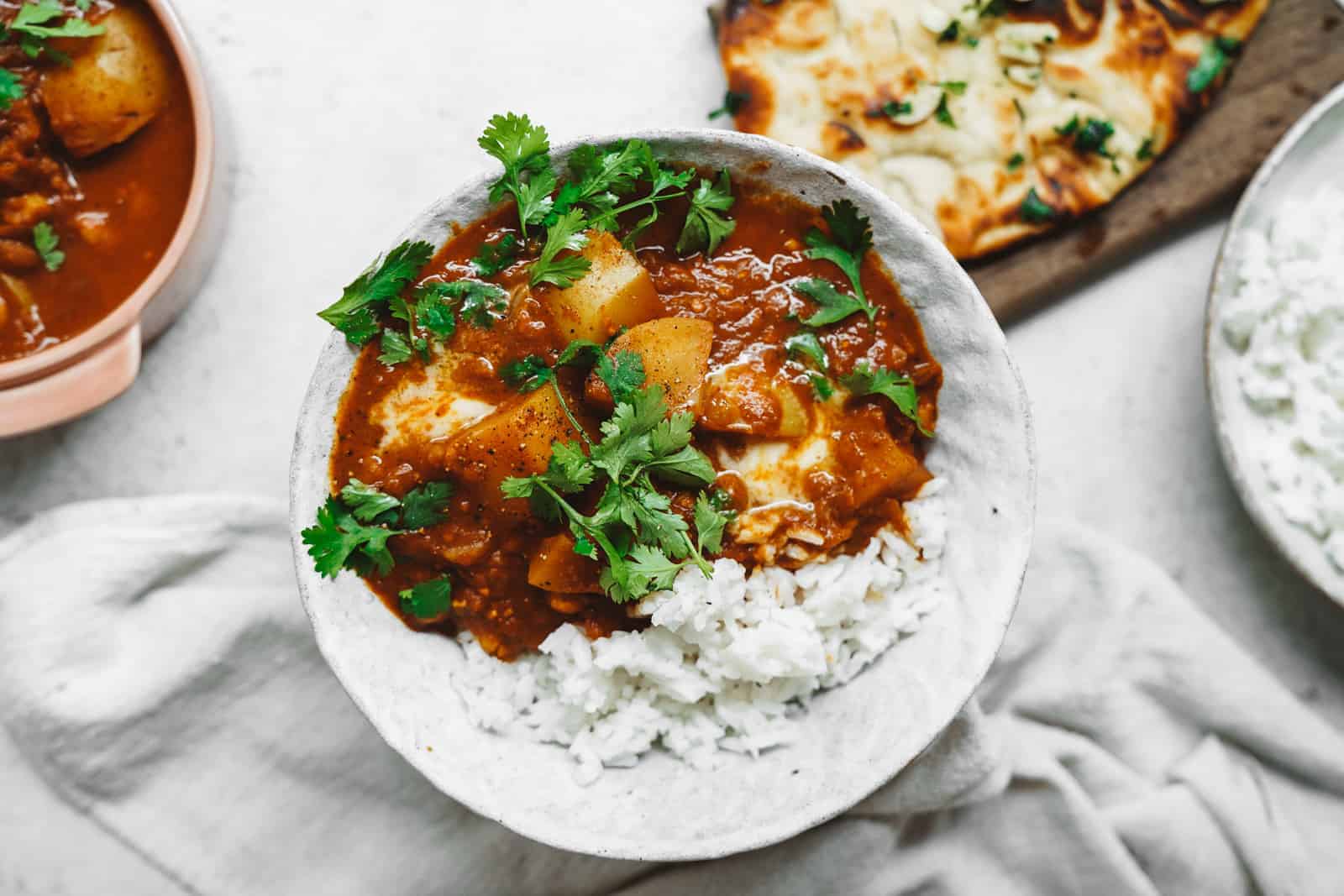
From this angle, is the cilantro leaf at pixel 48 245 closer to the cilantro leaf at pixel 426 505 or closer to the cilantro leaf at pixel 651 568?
the cilantro leaf at pixel 426 505

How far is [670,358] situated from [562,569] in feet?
1.74

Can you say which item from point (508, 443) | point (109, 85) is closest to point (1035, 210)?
point (508, 443)

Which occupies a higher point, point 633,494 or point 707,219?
point 707,219

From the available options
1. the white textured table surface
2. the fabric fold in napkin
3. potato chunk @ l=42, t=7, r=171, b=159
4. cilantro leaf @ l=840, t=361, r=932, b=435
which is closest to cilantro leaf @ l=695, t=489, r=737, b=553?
cilantro leaf @ l=840, t=361, r=932, b=435

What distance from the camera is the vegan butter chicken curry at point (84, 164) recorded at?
2809 mm

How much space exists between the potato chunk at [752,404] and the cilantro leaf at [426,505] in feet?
2.00

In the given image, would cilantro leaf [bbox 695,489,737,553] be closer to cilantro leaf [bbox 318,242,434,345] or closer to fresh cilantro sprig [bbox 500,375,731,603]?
fresh cilantro sprig [bbox 500,375,731,603]

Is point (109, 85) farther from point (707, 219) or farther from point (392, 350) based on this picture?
point (707, 219)

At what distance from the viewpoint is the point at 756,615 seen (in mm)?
2605

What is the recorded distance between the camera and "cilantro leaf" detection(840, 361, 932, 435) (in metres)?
2.59

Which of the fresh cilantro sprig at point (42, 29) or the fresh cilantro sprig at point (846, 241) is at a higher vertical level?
the fresh cilantro sprig at point (42, 29)

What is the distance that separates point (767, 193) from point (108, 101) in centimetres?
168

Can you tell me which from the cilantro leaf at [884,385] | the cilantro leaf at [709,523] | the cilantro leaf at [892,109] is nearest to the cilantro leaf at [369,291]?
the cilantro leaf at [709,523]

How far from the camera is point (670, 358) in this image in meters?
2.48
